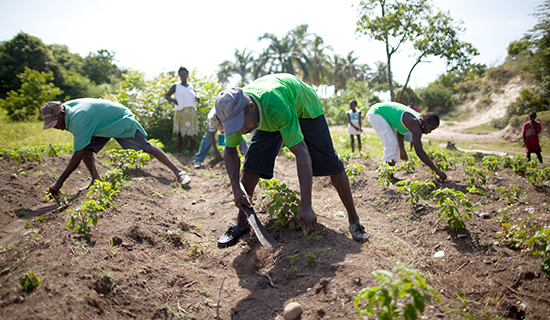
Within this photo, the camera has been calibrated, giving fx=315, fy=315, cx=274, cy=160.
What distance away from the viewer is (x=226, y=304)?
2129 mm

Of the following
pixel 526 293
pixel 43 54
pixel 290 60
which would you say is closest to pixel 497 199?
pixel 526 293

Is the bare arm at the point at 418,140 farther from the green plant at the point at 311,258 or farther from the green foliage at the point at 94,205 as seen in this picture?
the green foliage at the point at 94,205

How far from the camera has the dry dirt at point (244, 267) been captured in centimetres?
189

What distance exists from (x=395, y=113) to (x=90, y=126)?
14.7 feet

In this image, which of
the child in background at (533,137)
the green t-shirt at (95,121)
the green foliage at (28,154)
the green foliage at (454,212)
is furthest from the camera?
the child in background at (533,137)

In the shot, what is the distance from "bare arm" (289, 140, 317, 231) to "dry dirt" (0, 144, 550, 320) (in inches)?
13.4

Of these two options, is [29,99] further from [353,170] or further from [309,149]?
[309,149]

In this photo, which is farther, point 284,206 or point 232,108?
point 284,206

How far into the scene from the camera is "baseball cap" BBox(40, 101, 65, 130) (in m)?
3.97

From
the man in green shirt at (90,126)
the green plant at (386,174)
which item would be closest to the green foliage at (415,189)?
the green plant at (386,174)

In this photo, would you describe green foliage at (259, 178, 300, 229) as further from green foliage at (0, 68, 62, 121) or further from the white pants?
green foliage at (0, 68, 62, 121)

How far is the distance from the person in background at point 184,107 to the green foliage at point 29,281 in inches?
233

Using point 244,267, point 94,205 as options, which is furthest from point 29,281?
point 244,267

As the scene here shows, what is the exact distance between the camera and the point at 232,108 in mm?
2178
